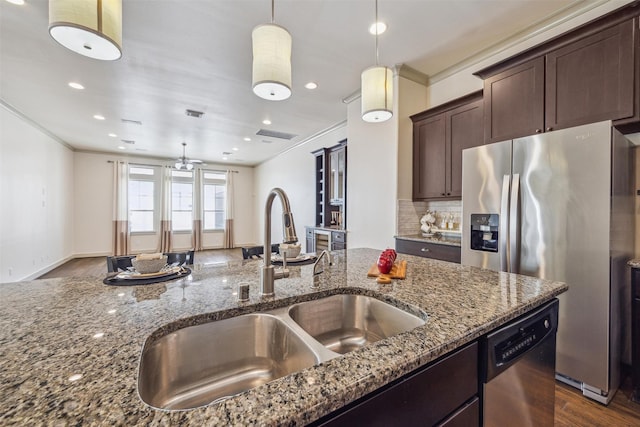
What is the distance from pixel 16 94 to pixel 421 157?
5.61 metres

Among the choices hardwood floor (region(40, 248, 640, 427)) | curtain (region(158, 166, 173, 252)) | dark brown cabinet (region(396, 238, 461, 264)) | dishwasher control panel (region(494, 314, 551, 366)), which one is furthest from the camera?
curtain (region(158, 166, 173, 252))

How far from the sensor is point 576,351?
1877 mm

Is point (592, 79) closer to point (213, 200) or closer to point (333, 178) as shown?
point (333, 178)

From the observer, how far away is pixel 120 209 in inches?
301

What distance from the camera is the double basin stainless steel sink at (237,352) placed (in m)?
0.80

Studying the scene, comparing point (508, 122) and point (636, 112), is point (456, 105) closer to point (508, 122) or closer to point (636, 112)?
point (508, 122)

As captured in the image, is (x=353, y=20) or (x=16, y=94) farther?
(x=16, y=94)

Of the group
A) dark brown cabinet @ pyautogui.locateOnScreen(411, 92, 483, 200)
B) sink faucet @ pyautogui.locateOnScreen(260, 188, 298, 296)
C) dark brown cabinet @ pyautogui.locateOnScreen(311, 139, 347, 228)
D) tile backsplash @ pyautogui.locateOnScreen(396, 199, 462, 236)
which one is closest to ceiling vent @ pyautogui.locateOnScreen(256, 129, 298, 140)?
dark brown cabinet @ pyautogui.locateOnScreen(311, 139, 347, 228)

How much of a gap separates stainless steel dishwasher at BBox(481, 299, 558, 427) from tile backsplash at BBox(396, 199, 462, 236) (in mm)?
2195

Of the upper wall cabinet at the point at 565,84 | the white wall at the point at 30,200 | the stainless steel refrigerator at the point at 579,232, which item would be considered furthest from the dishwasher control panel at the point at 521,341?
the white wall at the point at 30,200

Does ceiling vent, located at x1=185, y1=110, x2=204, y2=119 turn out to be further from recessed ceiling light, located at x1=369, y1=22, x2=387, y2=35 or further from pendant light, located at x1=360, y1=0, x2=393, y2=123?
pendant light, located at x1=360, y1=0, x2=393, y2=123

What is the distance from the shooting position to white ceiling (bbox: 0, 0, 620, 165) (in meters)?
2.32

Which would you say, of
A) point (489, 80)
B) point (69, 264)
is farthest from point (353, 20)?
point (69, 264)

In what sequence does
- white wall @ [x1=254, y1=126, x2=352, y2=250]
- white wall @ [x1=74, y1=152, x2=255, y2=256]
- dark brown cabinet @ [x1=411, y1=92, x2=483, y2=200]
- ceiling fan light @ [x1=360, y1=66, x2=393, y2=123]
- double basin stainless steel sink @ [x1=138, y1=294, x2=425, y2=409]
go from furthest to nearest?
1. white wall @ [x1=74, y1=152, x2=255, y2=256]
2. white wall @ [x1=254, y1=126, x2=352, y2=250]
3. dark brown cabinet @ [x1=411, y1=92, x2=483, y2=200]
4. ceiling fan light @ [x1=360, y1=66, x2=393, y2=123]
5. double basin stainless steel sink @ [x1=138, y1=294, x2=425, y2=409]
